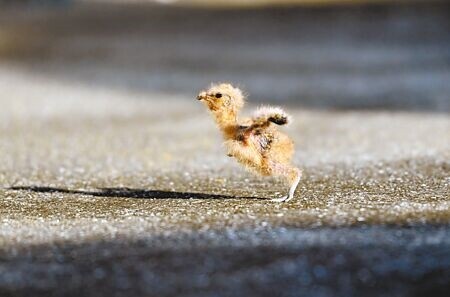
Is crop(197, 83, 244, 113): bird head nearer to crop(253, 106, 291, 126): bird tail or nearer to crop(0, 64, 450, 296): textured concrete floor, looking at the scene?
crop(253, 106, 291, 126): bird tail

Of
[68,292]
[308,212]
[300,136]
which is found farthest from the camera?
[300,136]

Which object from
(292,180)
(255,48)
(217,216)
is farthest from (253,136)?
(255,48)

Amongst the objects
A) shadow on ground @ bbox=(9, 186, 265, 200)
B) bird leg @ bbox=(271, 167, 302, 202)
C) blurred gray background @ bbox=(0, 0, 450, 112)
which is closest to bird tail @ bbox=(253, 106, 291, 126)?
bird leg @ bbox=(271, 167, 302, 202)

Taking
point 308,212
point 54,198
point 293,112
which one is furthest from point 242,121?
point 293,112

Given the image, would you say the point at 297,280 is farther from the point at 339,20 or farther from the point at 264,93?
the point at 339,20

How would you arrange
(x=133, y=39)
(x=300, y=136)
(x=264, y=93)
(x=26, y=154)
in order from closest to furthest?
(x=26, y=154) < (x=300, y=136) < (x=264, y=93) < (x=133, y=39)

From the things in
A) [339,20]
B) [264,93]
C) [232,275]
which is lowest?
[232,275]

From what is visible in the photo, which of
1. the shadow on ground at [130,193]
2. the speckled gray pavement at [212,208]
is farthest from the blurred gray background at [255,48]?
the shadow on ground at [130,193]

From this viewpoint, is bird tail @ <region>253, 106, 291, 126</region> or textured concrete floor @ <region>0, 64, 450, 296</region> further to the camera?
bird tail @ <region>253, 106, 291, 126</region>
